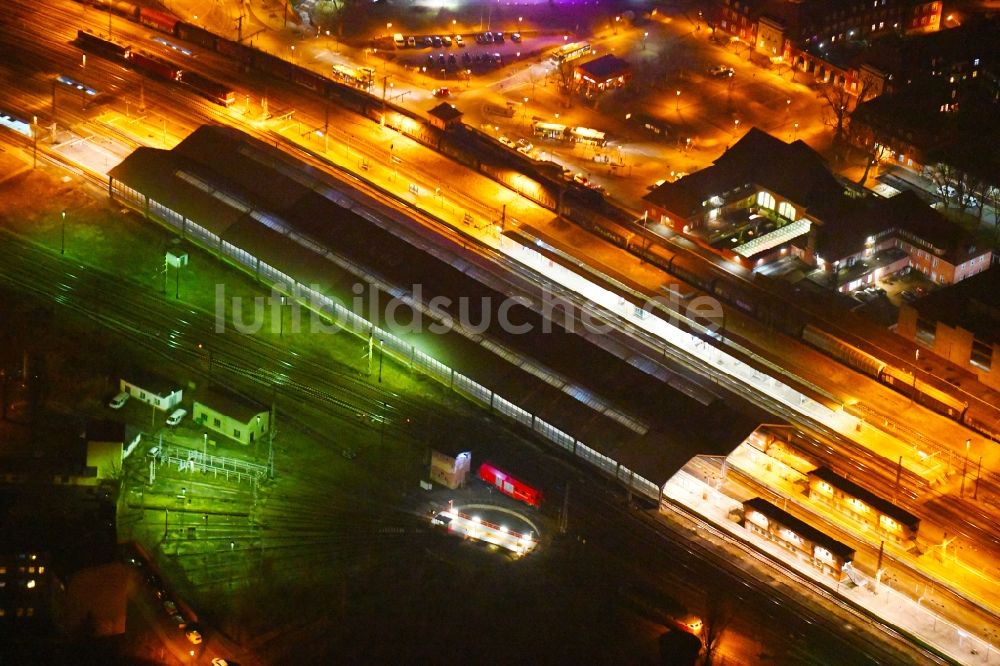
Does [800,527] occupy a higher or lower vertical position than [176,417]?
higher

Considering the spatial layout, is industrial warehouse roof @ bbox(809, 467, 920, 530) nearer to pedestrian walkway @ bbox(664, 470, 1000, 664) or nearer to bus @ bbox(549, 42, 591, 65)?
pedestrian walkway @ bbox(664, 470, 1000, 664)

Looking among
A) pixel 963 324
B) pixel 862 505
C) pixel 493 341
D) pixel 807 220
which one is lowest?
pixel 862 505

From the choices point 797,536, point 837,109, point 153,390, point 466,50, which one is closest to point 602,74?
point 466,50

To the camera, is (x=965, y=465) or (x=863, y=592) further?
(x=965, y=465)

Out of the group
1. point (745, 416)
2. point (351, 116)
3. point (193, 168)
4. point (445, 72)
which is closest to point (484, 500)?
point (745, 416)

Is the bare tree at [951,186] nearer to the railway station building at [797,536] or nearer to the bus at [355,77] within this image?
the railway station building at [797,536]

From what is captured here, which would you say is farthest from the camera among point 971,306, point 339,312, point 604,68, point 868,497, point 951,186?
point 604,68

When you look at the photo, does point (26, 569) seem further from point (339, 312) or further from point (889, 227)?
point (889, 227)
